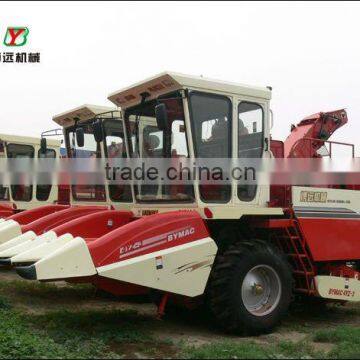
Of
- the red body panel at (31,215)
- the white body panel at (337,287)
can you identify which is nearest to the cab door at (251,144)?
the white body panel at (337,287)

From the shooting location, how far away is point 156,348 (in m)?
5.35

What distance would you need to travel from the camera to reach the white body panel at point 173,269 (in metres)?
5.46

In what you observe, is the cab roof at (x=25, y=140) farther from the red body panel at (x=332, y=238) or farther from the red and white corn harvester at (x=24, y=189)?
the red body panel at (x=332, y=238)

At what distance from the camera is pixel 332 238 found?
22.6 feet

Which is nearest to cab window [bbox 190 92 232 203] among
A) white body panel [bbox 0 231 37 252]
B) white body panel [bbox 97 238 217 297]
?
white body panel [bbox 97 238 217 297]

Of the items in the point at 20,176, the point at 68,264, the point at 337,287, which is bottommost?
the point at 337,287

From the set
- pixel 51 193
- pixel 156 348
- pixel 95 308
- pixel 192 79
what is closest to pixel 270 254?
pixel 156 348

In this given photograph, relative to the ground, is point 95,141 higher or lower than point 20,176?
higher

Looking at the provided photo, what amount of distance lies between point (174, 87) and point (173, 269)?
206cm

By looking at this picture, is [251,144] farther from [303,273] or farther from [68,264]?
[68,264]

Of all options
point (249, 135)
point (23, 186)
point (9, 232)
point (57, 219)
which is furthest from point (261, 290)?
point (23, 186)

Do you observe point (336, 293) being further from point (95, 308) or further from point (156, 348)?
point (95, 308)

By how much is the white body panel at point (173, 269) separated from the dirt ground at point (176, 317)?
59 cm

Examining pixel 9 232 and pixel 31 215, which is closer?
pixel 9 232
